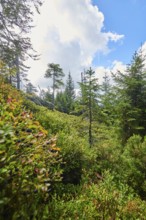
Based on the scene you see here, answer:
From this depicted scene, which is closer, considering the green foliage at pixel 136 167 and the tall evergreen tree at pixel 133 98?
the green foliage at pixel 136 167

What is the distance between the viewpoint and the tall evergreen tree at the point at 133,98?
14250 mm

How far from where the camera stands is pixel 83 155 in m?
7.16

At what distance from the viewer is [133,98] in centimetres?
1492

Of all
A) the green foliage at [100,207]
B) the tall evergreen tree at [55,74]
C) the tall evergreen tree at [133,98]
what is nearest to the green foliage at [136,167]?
the green foliage at [100,207]

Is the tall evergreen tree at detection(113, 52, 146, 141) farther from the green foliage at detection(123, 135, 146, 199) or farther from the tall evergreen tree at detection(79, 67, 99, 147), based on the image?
the green foliage at detection(123, 135, 146, 199)

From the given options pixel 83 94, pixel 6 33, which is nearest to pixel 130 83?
pixel 83 94

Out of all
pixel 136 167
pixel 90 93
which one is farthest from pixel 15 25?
pixel 136 167

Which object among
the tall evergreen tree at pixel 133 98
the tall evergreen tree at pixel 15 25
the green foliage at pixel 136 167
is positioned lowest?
the green foliage at pixel 136 167

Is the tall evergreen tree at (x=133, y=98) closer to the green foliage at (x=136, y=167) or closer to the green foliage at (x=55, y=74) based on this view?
the green foliage at (x=136, y=167)

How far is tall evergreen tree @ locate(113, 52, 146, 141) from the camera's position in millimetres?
14250

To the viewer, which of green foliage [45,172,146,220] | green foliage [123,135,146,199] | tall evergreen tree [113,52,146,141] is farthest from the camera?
tall evergreen tree [113,52,146,141]

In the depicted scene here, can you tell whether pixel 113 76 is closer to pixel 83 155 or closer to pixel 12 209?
pixel 83 155

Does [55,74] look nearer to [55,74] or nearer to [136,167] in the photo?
[55,74]

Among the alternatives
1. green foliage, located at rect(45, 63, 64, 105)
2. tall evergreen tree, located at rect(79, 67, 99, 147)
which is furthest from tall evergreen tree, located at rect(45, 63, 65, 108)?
tall evergreen tree, located at rect(79, 67, 99, 147)
